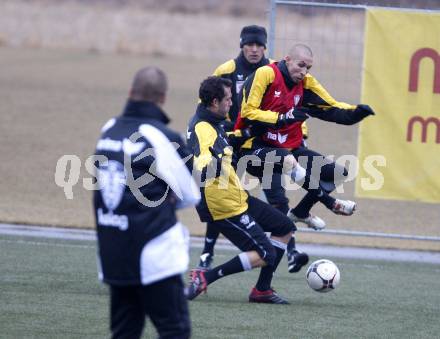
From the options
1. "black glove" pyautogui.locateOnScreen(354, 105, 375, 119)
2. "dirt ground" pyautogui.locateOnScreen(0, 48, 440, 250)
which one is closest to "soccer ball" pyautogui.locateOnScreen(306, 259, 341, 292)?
"black glove" pyautogui.locateOnScreen(354, 105, 375, 119)

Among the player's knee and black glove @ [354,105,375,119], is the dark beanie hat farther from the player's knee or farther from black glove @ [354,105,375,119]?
the player's knee

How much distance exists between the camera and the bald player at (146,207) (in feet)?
18.6

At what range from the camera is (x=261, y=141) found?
10016 mm

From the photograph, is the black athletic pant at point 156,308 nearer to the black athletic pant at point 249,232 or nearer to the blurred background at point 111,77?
the black athletic pant at point 249,232

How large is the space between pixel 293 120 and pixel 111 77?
20.6 metres

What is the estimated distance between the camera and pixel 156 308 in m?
5.70

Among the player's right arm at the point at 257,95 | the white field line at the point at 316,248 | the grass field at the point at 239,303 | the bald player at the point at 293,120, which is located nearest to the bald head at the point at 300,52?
the bald player at the point at 293,120

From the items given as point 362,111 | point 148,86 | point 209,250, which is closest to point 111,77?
point 209,250

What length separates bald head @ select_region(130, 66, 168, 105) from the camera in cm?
571

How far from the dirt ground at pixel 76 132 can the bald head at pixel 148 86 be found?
328 inches

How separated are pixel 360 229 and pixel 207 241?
4846 millimetres

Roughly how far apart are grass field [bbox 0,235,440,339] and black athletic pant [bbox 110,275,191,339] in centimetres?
169

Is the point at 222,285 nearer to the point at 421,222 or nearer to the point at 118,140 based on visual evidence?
the point at 118,140

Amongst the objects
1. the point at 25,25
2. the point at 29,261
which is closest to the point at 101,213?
the point at 29,261
